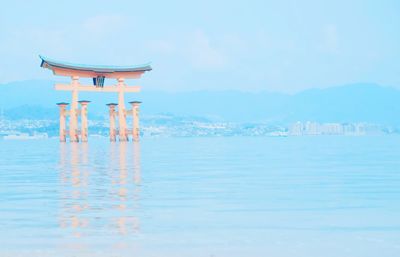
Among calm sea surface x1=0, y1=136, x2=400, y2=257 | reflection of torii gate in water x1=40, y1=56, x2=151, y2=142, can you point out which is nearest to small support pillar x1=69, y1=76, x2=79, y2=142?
reflection of torii gate in water x1=40, y1=56, x2=151, y2=142

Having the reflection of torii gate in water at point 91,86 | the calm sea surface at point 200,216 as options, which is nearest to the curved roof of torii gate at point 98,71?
the reflection of torii gate in water at point 91,86

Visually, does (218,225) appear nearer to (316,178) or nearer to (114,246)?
(114,246)

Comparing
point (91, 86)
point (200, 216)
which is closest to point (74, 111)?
point (91, 86)

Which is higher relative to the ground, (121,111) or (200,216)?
(121,111)

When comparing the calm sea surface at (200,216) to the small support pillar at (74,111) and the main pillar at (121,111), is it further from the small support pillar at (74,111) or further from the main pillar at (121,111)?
the main pillar at (121,111)

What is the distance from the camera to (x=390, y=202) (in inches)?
Answer: 513

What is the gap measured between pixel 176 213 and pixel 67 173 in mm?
10306

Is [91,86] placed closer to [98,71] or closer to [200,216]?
[98,71]

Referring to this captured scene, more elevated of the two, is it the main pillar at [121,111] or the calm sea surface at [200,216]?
the main pillar at [121,111]

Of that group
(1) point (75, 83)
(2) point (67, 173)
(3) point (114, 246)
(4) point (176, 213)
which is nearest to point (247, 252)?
(3) point (114, 246)

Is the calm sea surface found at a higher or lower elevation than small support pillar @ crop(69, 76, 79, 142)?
lower

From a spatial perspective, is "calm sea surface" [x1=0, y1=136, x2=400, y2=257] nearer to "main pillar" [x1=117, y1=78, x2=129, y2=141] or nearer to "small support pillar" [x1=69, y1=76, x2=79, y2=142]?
"small support pillar" [x1=69, y1=76, x2=79, y2=142]

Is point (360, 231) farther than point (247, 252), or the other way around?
point (360, 231)

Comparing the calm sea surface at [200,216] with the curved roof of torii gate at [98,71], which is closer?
the calm sea surface at [200,216]
